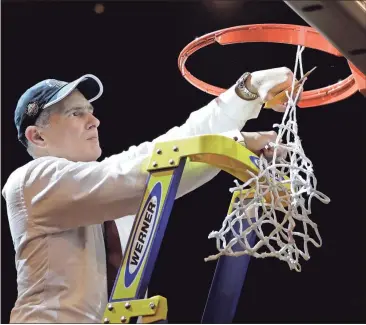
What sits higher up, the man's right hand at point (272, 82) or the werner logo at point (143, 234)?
the man's right hand at point (272, 82)

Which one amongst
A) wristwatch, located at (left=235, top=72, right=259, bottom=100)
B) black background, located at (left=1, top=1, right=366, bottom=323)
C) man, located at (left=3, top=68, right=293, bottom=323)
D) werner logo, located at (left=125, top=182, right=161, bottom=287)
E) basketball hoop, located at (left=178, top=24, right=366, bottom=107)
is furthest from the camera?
black background, located at (left=1, top=1, right=366, bottom=323)

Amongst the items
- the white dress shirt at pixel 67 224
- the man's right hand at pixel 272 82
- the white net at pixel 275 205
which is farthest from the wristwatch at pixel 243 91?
the white dress shirt at pixel 67 224

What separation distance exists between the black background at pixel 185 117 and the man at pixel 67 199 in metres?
0.97

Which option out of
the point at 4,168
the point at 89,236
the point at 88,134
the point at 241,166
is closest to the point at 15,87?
the point at 4,168

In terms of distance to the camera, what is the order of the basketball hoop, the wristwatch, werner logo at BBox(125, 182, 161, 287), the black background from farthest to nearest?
the black background
the wristwatch
the basketball hoop
werner logo at BBox(125, 182, 161, 287)

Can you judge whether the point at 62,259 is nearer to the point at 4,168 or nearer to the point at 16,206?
the point at 16,206

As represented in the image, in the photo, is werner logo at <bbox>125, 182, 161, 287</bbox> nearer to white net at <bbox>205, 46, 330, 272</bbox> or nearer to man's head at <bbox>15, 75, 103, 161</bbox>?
white net at <bbox>205, 46, 330, 272</bbox>

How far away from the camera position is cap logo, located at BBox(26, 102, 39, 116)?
6.79ft

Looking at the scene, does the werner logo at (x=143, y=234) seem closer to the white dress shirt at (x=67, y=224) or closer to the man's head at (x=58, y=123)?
the white dress shirt at (x=67, y=224)

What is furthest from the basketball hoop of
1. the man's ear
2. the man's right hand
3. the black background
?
the black background

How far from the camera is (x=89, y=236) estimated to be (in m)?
1.89

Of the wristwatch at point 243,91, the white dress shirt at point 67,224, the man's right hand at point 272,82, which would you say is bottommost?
the white dress shirt at point 67,224

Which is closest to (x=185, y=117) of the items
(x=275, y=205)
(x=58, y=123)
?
(x=58, y=123)

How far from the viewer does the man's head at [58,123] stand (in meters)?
2.05
